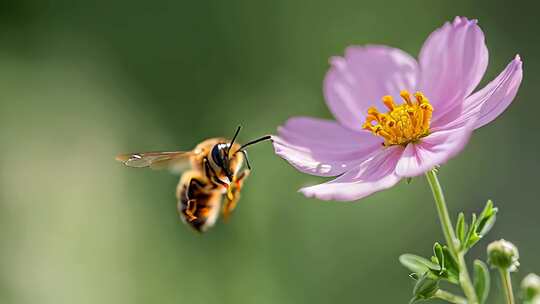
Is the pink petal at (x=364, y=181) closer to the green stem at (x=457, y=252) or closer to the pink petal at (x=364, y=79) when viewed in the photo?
the green stem at (x=457, y=252)

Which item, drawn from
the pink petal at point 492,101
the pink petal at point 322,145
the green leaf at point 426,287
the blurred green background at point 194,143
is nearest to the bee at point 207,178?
the pink petal at point 322,145

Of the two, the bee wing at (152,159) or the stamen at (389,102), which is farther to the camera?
the stamen at (389,102)

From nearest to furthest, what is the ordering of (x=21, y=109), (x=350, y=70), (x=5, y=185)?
(x=350, y=70), (x=5, y=185), (x=21, y=109)

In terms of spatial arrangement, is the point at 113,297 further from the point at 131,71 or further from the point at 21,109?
the point at 131,71

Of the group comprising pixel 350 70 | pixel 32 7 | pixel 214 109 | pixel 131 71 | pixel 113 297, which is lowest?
pixel 113 297

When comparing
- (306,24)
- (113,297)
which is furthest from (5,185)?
(306,24)

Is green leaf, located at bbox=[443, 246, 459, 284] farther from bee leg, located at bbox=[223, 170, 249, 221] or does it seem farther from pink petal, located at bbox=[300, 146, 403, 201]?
bee leg, located at bbox=[223, 170, 249, 221]
